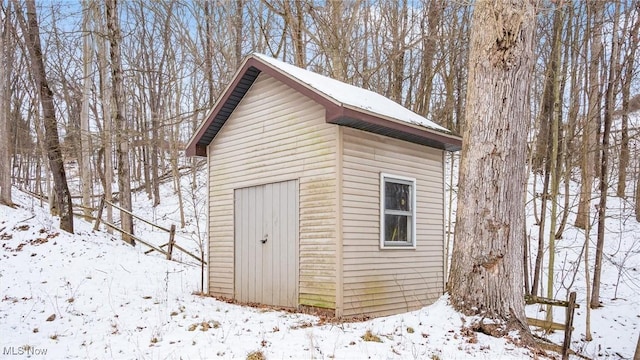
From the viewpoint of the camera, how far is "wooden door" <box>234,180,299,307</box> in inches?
304

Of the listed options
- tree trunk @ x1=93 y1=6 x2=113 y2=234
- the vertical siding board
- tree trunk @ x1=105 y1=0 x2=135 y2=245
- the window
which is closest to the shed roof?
the window

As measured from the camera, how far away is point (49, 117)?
38.1 feet

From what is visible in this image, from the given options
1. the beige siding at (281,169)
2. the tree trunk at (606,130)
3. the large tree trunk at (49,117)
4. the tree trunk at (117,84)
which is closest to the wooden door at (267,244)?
the beige siding at (281,169)

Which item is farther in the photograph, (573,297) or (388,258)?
(388,258)

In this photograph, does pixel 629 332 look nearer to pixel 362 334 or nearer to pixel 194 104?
pixel 362 334

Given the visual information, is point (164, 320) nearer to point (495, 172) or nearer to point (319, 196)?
point (319, 196)

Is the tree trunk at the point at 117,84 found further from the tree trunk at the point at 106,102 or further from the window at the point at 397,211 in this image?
the window at the point at 397,211

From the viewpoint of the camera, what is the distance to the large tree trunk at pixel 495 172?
5.54 m

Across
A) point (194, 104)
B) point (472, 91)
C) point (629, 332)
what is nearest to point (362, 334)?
point (472, 91)

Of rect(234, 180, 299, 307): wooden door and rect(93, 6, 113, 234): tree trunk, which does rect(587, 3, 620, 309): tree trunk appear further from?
rect(93, 6, 113, 234): tree trunk

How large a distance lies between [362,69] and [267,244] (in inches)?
410

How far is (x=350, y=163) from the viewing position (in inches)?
283

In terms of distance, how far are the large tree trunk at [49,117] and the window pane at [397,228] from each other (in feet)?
25.9

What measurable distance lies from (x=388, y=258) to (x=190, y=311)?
3.08 m
